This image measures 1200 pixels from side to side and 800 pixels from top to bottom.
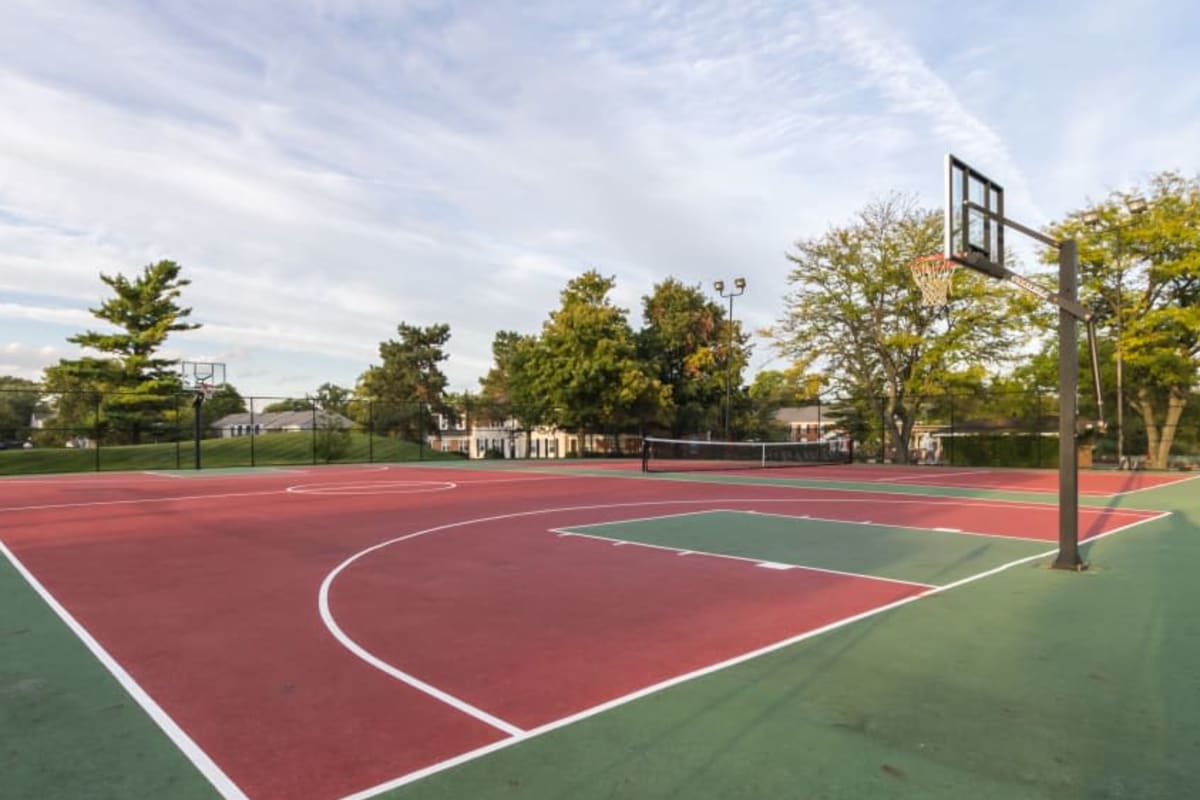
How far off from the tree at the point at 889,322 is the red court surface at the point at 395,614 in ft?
64.7

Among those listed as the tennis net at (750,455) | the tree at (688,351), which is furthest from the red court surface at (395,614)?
the tree at (688,351)

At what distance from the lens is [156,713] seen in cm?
402

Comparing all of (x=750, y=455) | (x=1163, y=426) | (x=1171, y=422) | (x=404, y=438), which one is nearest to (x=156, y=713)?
(x=750, y=455)

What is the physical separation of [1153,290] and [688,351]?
22545mm

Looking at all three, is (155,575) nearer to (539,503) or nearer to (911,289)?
(539,503)

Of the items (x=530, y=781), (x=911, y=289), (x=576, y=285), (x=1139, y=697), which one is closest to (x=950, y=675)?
(x=1139, y=697)

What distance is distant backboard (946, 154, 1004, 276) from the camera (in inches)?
319

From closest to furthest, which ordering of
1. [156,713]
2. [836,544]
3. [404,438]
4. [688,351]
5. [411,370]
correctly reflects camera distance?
[156,713], [836,544], [404,438], [688,351], [411,370]

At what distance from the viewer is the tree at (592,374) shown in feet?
124

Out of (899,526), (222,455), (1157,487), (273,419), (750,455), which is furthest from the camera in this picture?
(273,419)

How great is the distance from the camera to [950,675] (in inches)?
179

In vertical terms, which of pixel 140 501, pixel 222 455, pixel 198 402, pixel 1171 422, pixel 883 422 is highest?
pixel 198 402

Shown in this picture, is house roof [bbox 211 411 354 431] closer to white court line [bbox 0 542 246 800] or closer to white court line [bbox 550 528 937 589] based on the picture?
white court line [bbox 550 528 937 589]

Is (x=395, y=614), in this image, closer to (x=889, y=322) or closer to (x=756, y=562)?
(x=756, y=562)
